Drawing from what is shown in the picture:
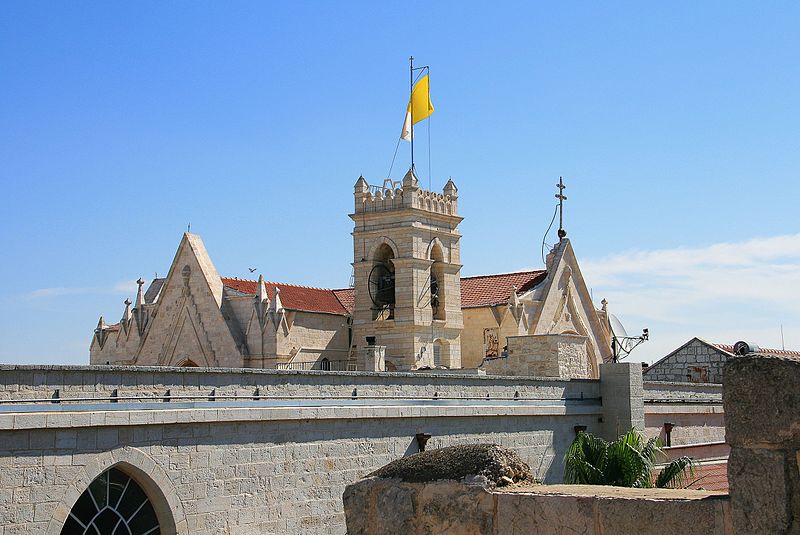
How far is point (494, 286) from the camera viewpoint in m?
40.4

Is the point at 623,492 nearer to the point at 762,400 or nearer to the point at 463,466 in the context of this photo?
the point at 463,466

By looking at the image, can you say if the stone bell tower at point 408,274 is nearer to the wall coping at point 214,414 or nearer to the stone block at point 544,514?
the wall coping at point 214,414

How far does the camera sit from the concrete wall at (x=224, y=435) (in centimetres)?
1240

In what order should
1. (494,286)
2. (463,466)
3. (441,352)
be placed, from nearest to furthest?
(463,466), (441,352), (494,286)

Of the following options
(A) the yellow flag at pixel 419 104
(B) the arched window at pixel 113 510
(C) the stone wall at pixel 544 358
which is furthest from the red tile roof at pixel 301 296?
(B) the arched window at pixel 113 510

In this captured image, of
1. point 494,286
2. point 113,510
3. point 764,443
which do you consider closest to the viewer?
point 764,443

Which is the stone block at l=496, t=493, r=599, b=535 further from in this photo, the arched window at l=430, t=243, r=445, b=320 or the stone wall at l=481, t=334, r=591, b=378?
the arched window at l=430, t=243, r=445, b=320

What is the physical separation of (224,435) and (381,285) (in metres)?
21.4

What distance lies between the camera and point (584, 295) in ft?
134

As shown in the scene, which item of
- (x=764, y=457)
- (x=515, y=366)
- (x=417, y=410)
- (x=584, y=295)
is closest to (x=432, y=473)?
(x=764, y=457)

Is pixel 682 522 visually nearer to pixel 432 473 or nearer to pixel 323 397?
pixel 432 473

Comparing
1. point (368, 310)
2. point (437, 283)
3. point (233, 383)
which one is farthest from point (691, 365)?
point (233, 383)

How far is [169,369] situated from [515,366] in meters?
15.5

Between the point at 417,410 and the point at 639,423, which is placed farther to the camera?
the point at 639,423
